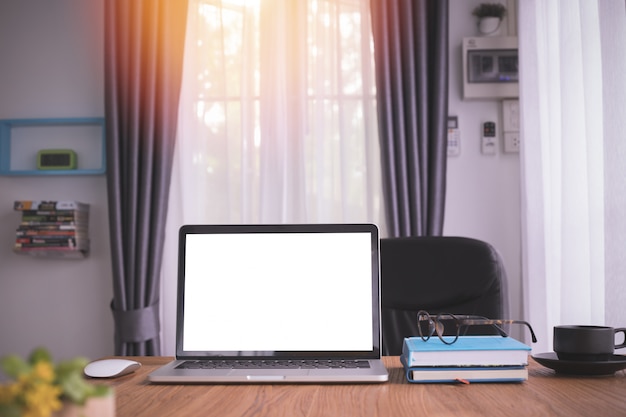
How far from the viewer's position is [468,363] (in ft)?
3.79

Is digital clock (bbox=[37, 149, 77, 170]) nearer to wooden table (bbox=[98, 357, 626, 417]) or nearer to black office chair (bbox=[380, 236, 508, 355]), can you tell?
black office chair (bbox=[380, 236, 508, 355])

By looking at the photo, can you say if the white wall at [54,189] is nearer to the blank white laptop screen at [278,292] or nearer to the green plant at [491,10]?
the green plant at [491,10]

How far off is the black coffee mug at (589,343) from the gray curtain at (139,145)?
2.33 meters

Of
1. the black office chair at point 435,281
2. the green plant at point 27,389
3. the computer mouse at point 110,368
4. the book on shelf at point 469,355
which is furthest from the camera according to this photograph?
the black office chair at point 435,281

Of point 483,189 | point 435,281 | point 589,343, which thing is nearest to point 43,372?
point 589,343

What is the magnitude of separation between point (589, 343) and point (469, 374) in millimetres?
241

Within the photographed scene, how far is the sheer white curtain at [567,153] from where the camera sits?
84.9 inches

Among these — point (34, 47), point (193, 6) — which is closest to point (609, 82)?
point (193, 6)

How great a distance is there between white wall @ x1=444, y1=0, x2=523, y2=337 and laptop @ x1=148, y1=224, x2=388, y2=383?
81.8 inches

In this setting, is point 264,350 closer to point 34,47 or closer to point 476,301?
point 476,301

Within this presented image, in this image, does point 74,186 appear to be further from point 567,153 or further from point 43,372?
point 43,372

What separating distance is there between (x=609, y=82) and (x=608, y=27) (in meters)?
0.18

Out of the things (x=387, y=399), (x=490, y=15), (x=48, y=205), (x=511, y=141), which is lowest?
(x=387, y=399)

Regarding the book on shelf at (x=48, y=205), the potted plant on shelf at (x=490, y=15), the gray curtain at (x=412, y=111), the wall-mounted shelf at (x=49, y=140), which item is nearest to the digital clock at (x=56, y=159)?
the wall-mounted shelf at (x=49, y=140)
